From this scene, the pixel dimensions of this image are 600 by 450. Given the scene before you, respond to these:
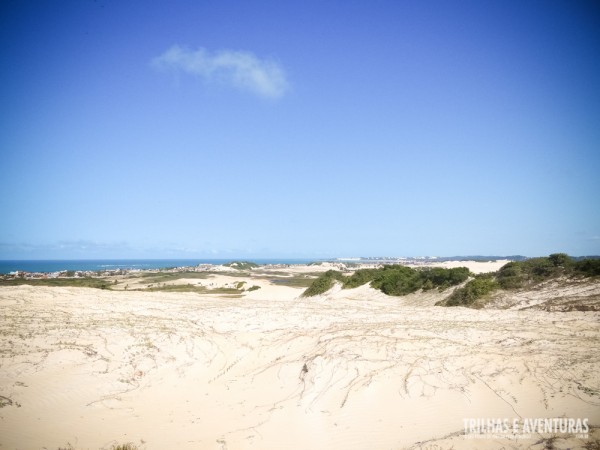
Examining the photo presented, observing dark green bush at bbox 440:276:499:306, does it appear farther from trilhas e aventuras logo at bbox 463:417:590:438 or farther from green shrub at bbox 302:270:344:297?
trilhas e aventuras logo at bbox 463:417:590:438

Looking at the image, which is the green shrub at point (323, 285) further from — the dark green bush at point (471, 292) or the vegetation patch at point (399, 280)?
the dark green bush at point (471, 292)

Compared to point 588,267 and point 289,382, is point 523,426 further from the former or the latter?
point 588,267

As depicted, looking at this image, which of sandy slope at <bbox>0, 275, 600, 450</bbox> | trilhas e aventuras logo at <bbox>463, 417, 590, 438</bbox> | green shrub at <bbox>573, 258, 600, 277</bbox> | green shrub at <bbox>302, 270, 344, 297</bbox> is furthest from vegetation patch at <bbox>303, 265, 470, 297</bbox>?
trilhas e aventuras logo at <bbox>463, 417, 590, 438</bbox>

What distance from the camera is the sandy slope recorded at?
264 inches

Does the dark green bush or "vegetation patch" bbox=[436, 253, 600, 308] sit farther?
the dark green bush

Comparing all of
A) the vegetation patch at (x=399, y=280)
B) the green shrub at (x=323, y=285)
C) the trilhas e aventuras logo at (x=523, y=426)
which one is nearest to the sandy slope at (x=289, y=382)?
the trilhas e aventuras logo at (x=523, y=426)

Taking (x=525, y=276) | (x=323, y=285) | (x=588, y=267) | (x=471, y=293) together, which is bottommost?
(x=323, y=285)

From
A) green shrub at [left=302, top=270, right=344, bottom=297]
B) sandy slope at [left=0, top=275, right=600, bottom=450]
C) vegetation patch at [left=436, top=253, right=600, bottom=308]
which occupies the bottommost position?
green shrub at [left=302, top=270, right=344, bottom=297]

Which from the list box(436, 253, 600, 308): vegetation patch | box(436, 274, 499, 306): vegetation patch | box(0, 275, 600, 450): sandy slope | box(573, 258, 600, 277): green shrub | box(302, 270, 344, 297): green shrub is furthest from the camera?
box(302, 270, 344, 297): green shrub

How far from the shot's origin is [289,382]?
9.01m

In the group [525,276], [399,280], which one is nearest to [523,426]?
[525,276]

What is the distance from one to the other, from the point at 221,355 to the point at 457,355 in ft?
25.3

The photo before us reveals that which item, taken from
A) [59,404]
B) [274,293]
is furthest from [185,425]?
[274,293]

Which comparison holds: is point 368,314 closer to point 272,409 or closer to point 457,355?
point 457,355
